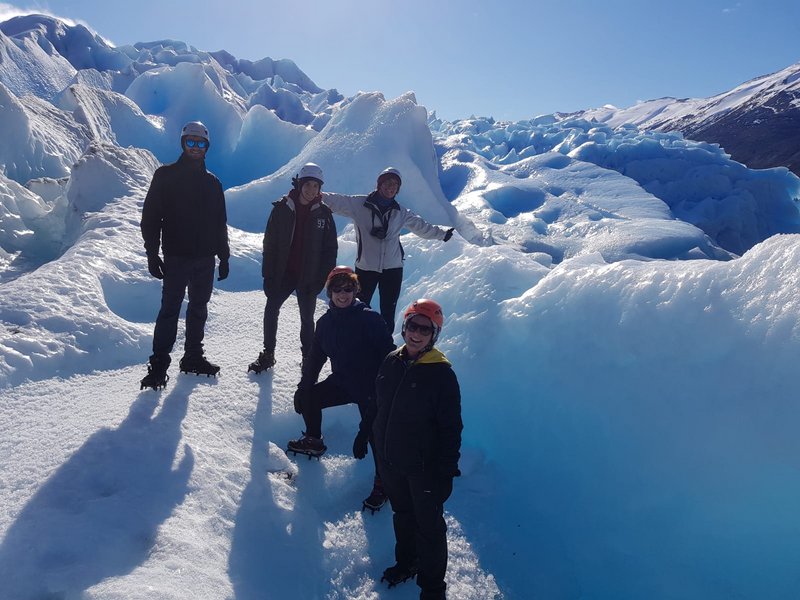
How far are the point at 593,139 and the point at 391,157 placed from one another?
2337cm

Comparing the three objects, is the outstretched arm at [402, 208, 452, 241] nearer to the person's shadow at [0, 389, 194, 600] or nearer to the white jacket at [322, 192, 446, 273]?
the white jacket at [322, 192, 446, 273]

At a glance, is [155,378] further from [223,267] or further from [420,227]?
[420,227]

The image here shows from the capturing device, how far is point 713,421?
2346mm

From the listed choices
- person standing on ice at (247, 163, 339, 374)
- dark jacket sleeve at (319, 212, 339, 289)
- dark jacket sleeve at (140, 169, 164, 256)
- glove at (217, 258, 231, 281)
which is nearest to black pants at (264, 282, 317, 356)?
person standing on ice at (247, 163, 339, 374)

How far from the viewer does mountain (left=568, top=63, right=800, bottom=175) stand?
137ft

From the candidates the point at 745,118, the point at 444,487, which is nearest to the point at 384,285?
the point at 444,487

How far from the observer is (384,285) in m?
3.40

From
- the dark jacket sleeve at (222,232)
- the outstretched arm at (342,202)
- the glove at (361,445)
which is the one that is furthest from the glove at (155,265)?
the glove at (361,445)

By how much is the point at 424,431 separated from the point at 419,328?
378mm

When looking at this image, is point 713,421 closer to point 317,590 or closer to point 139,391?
point 317,590

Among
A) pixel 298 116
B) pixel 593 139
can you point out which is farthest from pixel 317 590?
pixel 298 116

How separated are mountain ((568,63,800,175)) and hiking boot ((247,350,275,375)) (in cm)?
4557

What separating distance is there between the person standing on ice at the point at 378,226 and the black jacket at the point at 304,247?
12.1 inches

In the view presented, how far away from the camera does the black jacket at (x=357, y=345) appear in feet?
7.34
